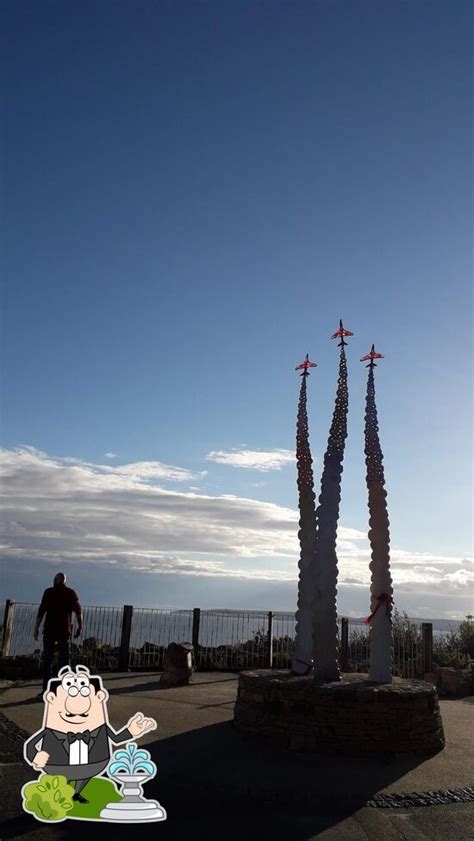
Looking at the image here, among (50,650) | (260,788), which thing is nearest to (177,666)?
(50,650)

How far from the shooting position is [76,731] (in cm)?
482

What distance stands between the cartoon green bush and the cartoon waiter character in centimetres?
7

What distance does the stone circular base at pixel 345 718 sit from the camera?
26.0ft

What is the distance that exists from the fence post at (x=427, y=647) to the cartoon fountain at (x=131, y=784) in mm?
13213

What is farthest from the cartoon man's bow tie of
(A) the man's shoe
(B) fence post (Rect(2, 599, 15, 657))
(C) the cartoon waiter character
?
(B) fence post (Rect(2, 599, 15, 657))

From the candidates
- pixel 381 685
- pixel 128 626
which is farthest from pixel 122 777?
pixel 128 626

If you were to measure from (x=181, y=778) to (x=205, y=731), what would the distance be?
2.46 metres

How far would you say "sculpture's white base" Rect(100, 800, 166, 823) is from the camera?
473 cm

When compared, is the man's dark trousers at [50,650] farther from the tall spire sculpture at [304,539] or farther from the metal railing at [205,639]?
the metal railing at [205,639]

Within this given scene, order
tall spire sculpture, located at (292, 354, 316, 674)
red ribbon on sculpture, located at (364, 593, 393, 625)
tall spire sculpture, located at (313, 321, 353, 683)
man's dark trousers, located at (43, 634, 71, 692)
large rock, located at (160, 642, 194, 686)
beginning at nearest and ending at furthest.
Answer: tall spire sculpture, located at (313, 321, 353, 683), red ribbon on sculpture, located at (364, 593, 393, 625), man's dark trousers, located at (43, 634, 71, 692), tall spire sculpture, located at (292, 354, 316, 674), large rock, located at (160, 642, 194, 686)

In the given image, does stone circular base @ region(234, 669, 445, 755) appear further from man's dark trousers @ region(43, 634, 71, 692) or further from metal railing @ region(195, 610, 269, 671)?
metal railing @ region(195, 610, 269, 671)

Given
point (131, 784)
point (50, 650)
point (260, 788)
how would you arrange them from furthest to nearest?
1. point (50, 650)
2. point (260, 788)
3. point (131, 784)

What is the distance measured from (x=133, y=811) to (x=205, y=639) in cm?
1336

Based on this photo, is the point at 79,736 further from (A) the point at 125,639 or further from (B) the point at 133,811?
(A) the point at 125,639
